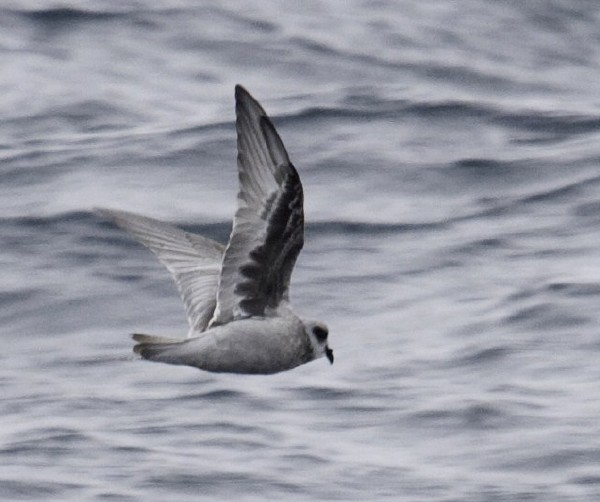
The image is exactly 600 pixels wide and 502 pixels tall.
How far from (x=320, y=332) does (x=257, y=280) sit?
461 mm

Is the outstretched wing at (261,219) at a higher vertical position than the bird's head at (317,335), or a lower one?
higher

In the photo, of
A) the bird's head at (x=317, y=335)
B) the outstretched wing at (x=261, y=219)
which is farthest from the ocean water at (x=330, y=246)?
the outstretched wing at (x=261, y=219)

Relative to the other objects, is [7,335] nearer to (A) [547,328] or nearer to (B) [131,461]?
(B) [131,461]

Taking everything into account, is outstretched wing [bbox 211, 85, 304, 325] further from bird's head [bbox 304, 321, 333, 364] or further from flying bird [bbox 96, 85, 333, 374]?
bird's head [bbox 304, 321, 333, 364]

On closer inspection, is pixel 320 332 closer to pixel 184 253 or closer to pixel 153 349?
pixel 153 349

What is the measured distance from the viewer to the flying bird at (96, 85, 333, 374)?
8.80 metres

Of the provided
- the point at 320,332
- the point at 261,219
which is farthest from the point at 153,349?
the point at 320,332

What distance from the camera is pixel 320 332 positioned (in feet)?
30.5

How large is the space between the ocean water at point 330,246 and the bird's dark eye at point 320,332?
72.7 inches

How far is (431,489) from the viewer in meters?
11.0

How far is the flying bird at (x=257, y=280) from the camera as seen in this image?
8805 mm

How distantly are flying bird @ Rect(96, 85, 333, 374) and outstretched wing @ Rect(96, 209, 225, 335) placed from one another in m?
0.79

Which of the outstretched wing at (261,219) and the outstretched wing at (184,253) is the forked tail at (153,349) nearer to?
the outstretched wing at (261,219)

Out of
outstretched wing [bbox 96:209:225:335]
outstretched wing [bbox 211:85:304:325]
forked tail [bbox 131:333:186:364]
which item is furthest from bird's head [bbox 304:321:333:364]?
outstretched wing [bbox 96:209:225:335]
